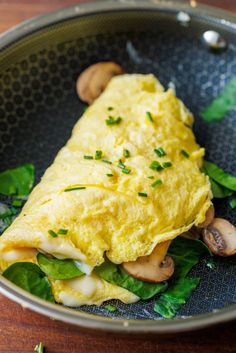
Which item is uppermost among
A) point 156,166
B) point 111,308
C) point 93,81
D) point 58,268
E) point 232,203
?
point 93,81

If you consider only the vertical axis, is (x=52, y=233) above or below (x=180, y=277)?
above

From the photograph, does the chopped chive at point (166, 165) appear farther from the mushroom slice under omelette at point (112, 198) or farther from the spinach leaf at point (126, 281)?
the spinach leaf at point (126, 281)

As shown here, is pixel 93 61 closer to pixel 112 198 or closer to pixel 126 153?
pixel 126 153

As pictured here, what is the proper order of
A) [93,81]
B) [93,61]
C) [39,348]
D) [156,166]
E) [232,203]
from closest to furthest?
[39,348]
[156,166]
[232,203]
[93,81]
[93,61]

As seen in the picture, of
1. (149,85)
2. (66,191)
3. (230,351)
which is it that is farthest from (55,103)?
(230,351)

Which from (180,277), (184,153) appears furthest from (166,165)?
(180,277)

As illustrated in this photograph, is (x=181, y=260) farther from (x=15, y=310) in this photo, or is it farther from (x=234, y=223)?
(x=15, y=310)

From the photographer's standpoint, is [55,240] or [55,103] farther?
[55,103]
